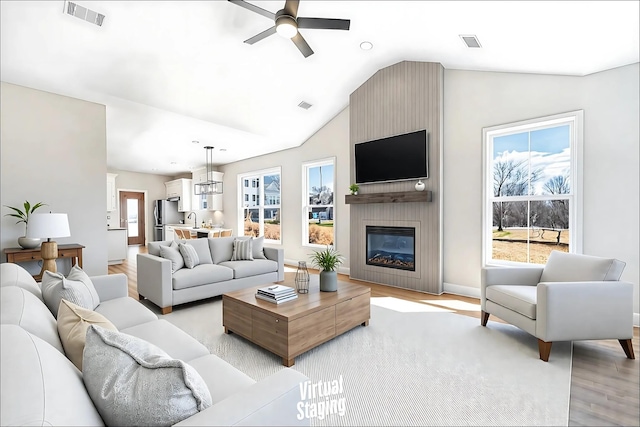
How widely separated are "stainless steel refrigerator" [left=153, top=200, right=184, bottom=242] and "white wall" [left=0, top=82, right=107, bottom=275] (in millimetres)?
5864

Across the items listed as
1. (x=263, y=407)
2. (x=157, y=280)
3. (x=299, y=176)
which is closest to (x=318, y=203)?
(x=299, y=176)

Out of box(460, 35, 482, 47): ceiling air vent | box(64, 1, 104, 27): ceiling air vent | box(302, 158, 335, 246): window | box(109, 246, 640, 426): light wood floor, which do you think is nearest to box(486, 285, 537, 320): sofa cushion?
box(109, 246, 640, 426): light wood floor

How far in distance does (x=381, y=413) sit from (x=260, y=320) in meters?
1.16

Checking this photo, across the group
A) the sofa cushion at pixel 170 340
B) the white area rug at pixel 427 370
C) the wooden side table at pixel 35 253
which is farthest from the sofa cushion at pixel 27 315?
the wooden side table at pixel 35 253

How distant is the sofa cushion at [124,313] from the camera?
213 centimetres

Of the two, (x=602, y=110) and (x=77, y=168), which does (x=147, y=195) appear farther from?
(x=602, y=110)

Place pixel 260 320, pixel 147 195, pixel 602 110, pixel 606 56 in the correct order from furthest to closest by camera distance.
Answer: pixel 147 195 → pixel 602 110 → pixel 606 56 → pixel 260 320

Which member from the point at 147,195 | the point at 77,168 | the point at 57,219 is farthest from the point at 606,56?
the point at 147,195

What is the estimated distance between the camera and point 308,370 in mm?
2340

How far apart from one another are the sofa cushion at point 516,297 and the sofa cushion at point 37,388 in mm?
2964

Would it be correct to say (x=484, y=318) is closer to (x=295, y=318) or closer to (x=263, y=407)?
(x=295, y=318)

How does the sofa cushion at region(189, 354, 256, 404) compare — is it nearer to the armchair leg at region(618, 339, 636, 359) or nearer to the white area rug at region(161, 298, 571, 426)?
the white area rug at region(161, 298, 571, 426)

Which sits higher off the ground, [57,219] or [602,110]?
[602,110]

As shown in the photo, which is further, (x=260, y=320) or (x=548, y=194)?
(x=548, y=194)
